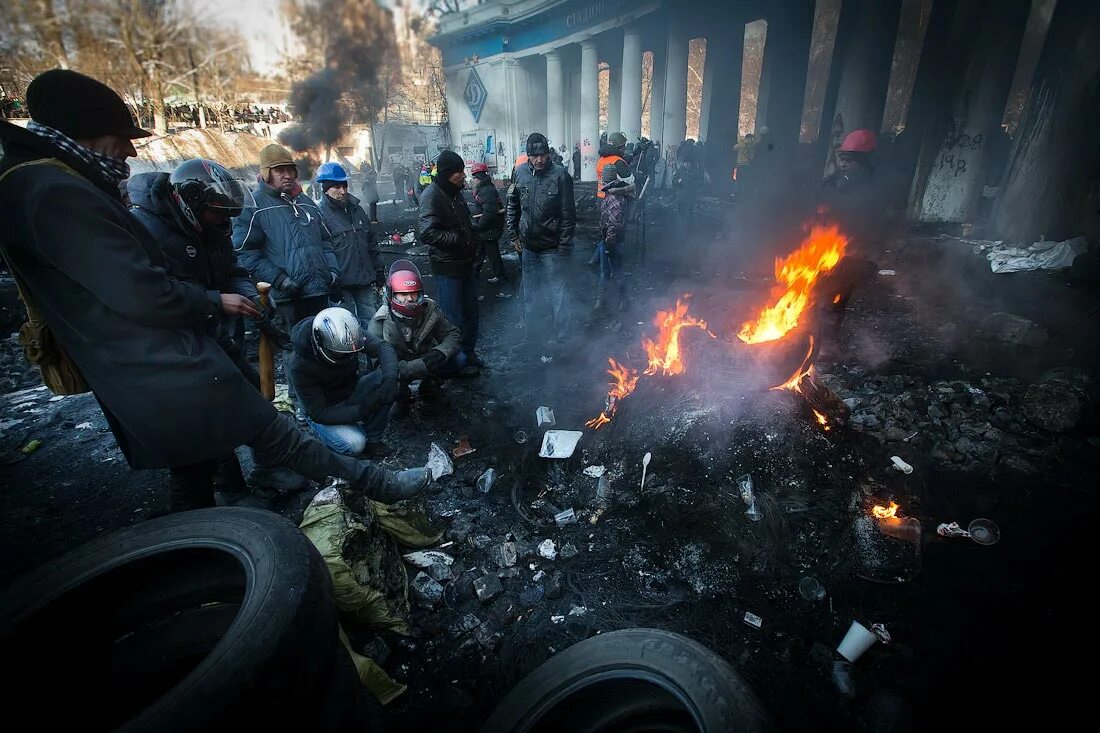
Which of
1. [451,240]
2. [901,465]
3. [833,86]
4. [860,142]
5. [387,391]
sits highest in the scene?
[833,86]

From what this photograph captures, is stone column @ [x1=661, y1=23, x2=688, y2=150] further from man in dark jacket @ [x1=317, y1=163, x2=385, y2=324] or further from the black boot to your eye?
the black boot

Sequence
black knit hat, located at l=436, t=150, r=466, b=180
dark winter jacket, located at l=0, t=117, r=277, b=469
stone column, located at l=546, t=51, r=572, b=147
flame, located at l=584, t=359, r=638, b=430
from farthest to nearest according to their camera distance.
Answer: stone column, located at l=546, t=51, r=572, b=147 < black knit hat, located at l=436, t=150, r=466, b=180 < flame, located at l=584, t=359, r=638, b=430 < dark winter jacket, located at l=0, t=117, r=277, b=469

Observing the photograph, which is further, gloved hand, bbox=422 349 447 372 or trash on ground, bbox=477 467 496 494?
gloved hand, bbox=422 349 447 372

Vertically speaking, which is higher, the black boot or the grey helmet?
the grey helmet

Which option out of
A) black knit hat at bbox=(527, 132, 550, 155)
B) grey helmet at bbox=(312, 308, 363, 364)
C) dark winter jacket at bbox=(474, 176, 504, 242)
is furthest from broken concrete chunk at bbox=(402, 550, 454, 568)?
dark winter jacket at bbox=(474, 176, 504, 242)

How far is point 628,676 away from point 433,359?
3.24 meters

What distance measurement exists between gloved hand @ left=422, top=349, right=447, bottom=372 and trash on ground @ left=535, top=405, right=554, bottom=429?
107 centimetres

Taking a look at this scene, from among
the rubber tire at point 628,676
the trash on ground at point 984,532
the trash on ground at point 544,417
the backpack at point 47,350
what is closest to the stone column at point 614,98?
the trash on ground at point 544,417

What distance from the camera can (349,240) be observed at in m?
5.41

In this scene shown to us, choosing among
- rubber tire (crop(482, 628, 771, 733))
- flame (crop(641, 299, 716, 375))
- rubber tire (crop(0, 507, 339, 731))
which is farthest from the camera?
flame (crop(641, 299, 716, 375))

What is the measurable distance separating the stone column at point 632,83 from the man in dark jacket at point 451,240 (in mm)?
17889

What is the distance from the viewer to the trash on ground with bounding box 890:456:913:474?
3824 mm

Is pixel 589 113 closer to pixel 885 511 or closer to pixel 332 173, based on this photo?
pixel 332 173

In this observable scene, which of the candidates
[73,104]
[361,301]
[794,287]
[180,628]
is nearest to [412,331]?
[361,301]
